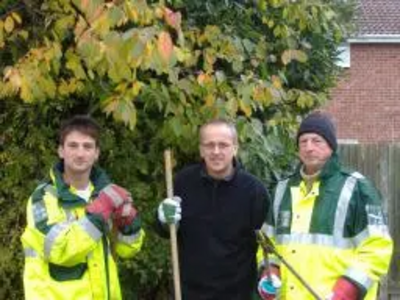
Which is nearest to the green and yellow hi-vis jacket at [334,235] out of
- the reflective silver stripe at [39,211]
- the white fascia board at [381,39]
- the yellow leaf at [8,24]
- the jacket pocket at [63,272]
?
the jacket pocket at [63,272]

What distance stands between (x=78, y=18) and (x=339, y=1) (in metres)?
3.66

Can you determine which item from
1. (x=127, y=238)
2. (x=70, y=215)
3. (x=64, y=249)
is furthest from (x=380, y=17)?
(x=64, y=249)

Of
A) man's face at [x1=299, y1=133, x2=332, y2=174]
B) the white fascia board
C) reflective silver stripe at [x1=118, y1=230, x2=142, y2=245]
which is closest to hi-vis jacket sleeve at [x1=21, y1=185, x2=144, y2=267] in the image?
reflective silver stripe at [x1=118, y1=230, x2=142, y2=245]

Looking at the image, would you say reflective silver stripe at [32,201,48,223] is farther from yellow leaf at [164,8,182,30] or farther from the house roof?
the house roof

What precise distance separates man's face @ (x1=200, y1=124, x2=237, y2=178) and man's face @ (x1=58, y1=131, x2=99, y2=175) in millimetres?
673

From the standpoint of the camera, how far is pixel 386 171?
1055 cm

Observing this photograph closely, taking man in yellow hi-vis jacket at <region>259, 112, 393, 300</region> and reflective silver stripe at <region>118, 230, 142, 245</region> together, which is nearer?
man in yellow hi-vis jacket at <region>259, 112, 393, 300</region>

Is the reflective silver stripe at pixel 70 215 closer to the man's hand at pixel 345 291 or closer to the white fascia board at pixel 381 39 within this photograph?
the man's hand at pixel 345 291

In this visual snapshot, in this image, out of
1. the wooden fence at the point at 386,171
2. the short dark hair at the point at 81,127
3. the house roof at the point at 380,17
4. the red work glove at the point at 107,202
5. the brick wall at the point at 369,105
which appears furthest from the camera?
the house roof at the point at 380,17

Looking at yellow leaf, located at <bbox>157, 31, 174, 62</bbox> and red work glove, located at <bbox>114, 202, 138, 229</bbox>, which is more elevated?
yellow leaf, located at <bbox>157, 31, 174, 62</bbox>

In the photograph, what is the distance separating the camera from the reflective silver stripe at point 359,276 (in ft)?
14.6

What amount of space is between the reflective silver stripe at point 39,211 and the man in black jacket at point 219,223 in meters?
0.73

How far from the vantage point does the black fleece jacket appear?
4.92 m

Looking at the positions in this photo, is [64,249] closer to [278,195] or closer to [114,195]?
[114,195]
